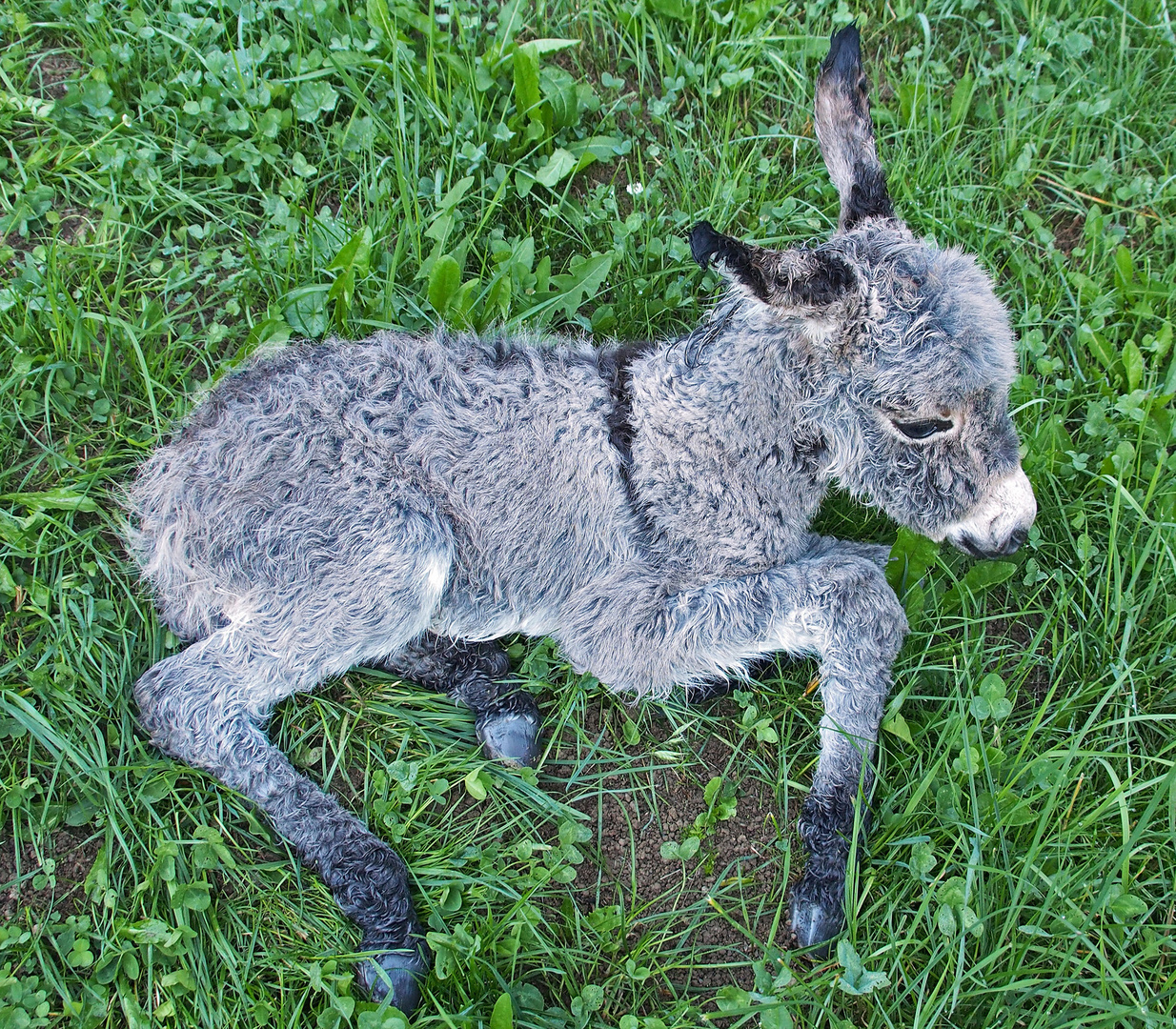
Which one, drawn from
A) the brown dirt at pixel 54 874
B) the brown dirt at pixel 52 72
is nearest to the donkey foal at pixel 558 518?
the brown dirt at pixel 54 874

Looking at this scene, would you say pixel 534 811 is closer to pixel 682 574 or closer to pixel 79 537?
pixel 682 574

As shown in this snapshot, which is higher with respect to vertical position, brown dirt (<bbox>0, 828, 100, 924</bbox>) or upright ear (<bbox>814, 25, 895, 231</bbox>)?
upright ear (<bbox>814, 25, 895, 231</bbox>)

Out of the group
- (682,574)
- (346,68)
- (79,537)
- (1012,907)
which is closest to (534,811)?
(682,574)

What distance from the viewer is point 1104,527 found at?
12.7 feet

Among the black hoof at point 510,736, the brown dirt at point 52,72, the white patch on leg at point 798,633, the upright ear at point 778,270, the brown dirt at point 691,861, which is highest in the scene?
the brown dirt at point 52,72

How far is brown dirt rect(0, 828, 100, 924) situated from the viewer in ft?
10.5

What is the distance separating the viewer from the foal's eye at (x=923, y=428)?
313 cm

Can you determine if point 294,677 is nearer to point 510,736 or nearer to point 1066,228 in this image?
point 510,736

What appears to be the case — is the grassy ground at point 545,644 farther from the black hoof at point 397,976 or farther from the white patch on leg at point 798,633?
the white patch on leg at point 798,633

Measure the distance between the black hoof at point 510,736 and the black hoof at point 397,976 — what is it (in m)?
0.70

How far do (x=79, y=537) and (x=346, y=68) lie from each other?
8.23 ft

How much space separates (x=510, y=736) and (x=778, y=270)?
6.27 ft

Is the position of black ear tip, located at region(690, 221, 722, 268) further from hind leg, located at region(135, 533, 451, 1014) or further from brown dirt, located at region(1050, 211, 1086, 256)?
brown dirt, located at region(1050, 211, 1086, 256)

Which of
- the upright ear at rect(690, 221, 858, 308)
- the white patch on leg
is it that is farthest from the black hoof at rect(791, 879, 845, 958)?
the upright ear at rect(690, 221, 858, 308)
